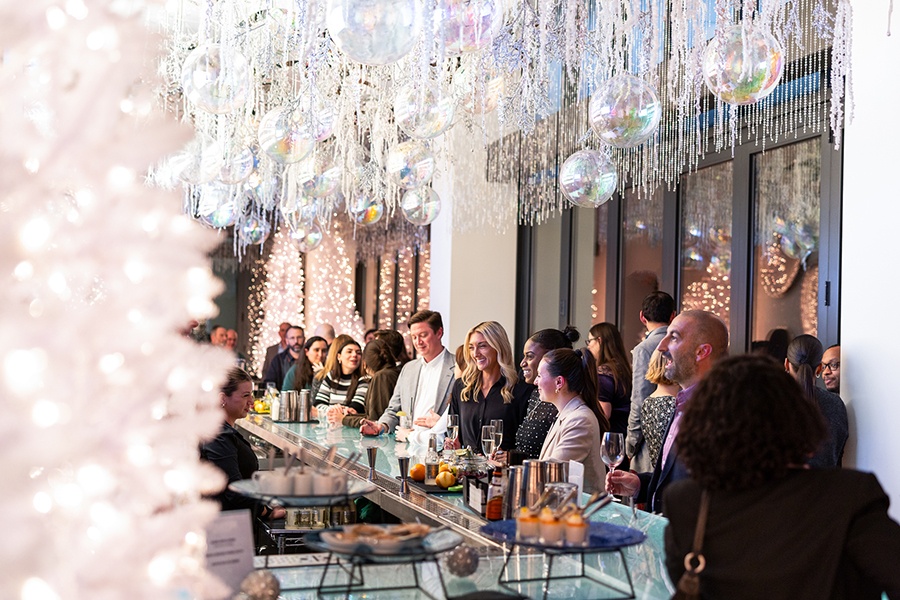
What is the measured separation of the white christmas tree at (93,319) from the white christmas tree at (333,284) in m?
15.0

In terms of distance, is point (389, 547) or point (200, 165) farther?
A: point (200, 165)

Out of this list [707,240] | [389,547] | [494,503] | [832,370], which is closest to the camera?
[389,547]

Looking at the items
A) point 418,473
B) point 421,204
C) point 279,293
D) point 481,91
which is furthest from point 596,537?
point 279,293

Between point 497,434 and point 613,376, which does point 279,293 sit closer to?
point 613,376

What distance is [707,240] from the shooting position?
293 inches

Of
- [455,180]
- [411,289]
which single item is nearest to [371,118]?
[455,180]

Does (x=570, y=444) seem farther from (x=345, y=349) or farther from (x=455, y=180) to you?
(x=455, y=180)

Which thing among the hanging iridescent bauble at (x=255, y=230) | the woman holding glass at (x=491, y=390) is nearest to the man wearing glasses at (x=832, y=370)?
the woman holding glass at (x=491, y=390)

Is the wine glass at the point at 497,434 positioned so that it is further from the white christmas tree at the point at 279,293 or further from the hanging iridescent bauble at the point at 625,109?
the white christmas tree at the point at 279,293

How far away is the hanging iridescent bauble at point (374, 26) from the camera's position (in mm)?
3139

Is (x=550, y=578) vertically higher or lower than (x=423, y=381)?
lower

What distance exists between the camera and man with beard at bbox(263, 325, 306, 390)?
11.2 m

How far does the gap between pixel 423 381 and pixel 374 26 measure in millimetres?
3491

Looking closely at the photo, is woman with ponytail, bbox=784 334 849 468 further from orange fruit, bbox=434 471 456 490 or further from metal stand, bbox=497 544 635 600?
metal stand, bbox=497 544 635 600
